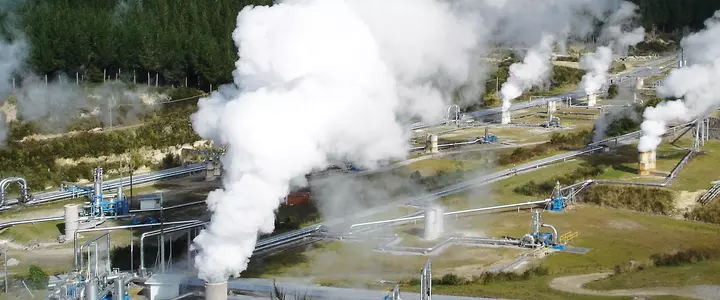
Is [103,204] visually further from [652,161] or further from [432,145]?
[652,161]

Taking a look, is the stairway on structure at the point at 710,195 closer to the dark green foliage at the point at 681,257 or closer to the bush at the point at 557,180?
the bush at the point at 557,180

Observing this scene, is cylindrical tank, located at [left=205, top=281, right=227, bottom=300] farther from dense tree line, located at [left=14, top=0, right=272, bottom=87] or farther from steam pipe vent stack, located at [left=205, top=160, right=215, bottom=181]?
dense tree line, located at [left=14, top=0, right=272, bottom=87]

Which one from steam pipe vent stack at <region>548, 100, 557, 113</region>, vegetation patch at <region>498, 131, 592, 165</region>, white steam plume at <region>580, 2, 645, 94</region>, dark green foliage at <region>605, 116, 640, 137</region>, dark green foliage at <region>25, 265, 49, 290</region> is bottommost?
dark green foliage at <region>25, 265, 49, 290</region>

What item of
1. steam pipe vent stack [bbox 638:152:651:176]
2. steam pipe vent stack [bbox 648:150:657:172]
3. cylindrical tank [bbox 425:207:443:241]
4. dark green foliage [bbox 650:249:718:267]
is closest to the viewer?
dark green foliage [bbox 650:249:718:267]

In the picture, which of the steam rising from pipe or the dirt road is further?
the dirt road

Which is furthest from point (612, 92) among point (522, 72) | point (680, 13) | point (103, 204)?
point (103, 204)

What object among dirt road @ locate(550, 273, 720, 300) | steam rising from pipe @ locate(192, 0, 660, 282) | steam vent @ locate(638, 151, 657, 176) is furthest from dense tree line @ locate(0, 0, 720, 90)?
dirt road @ locate(550, 273, 720, 300)

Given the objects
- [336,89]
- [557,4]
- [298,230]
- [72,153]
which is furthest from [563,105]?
[336,89]
